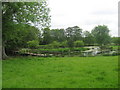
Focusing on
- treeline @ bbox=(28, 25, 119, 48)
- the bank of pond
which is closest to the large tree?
the bank of pond

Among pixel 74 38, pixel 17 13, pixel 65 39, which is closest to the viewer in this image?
pixel 17 13

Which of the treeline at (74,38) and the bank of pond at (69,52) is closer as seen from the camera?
the bank of pond at (69,52)

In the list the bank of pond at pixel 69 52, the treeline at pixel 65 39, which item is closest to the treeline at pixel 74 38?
the treeline at pixel 65 39

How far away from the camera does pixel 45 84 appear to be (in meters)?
6.45

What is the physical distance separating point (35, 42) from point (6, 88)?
30723 mm

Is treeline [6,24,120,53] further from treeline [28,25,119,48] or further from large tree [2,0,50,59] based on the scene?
large tree [2,0,50,59]

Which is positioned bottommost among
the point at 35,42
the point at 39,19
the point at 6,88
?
the point at 6,88

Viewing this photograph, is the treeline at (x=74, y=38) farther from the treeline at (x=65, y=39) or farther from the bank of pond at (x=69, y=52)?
the bank of pond at (x=69, y=52)

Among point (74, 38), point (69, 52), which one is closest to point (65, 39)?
point (74, 38)

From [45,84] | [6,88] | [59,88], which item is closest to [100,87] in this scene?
[59,88]

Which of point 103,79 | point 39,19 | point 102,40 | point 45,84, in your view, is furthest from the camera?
point 102,40

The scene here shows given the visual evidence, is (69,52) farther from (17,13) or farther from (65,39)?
(65,39)

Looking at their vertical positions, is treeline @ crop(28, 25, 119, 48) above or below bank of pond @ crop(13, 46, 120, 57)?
above

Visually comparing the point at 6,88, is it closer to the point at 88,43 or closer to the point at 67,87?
the point at 67,87
